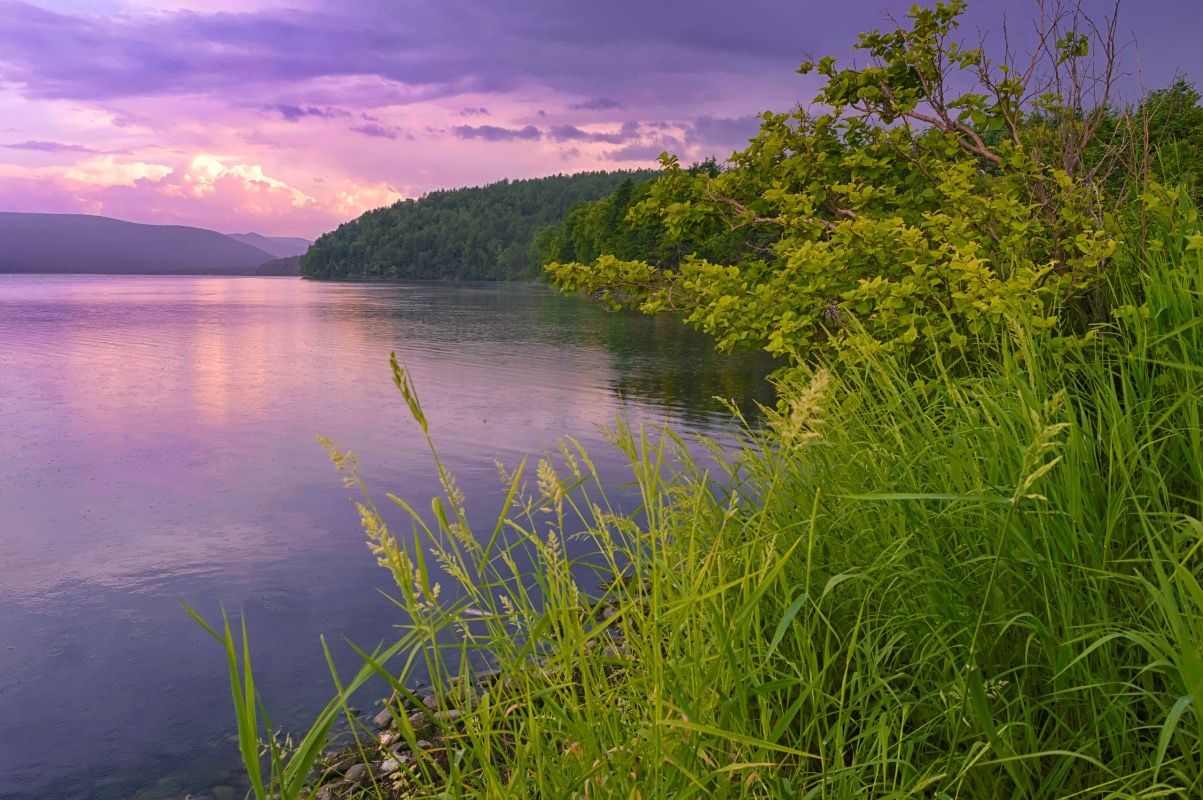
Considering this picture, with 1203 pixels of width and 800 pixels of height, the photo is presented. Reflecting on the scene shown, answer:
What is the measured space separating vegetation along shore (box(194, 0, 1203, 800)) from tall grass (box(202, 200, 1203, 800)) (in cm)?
2

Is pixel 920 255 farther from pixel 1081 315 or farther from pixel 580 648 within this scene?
pixel 580 648

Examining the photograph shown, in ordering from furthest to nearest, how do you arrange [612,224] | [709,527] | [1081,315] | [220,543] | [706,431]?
[612,224] → [706,431] → [220,543] → [1081,315] → [709,527]

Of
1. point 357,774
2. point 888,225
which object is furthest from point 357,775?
point 888,225

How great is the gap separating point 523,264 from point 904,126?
565 ft

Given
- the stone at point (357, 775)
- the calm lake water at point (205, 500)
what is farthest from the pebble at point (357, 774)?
the calm lake water at point (205, 500)

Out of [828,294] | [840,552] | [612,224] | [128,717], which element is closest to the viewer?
[840,552]

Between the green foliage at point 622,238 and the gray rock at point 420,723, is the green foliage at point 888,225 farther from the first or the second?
the green foliage at point 622,238

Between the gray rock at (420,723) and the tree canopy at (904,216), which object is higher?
the tree canopy at (904,216)

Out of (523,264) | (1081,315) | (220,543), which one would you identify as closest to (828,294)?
(1081,315)

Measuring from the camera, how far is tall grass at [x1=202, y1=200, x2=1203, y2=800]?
216 cm

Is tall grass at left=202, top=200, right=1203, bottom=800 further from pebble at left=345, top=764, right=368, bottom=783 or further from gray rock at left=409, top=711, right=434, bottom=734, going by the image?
gray rock at left=409, top=711, right=434, bottom=734

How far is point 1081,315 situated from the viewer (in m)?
6.22

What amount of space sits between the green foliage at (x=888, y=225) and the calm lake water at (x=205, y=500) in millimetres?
2218

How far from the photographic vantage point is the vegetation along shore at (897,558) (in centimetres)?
222
